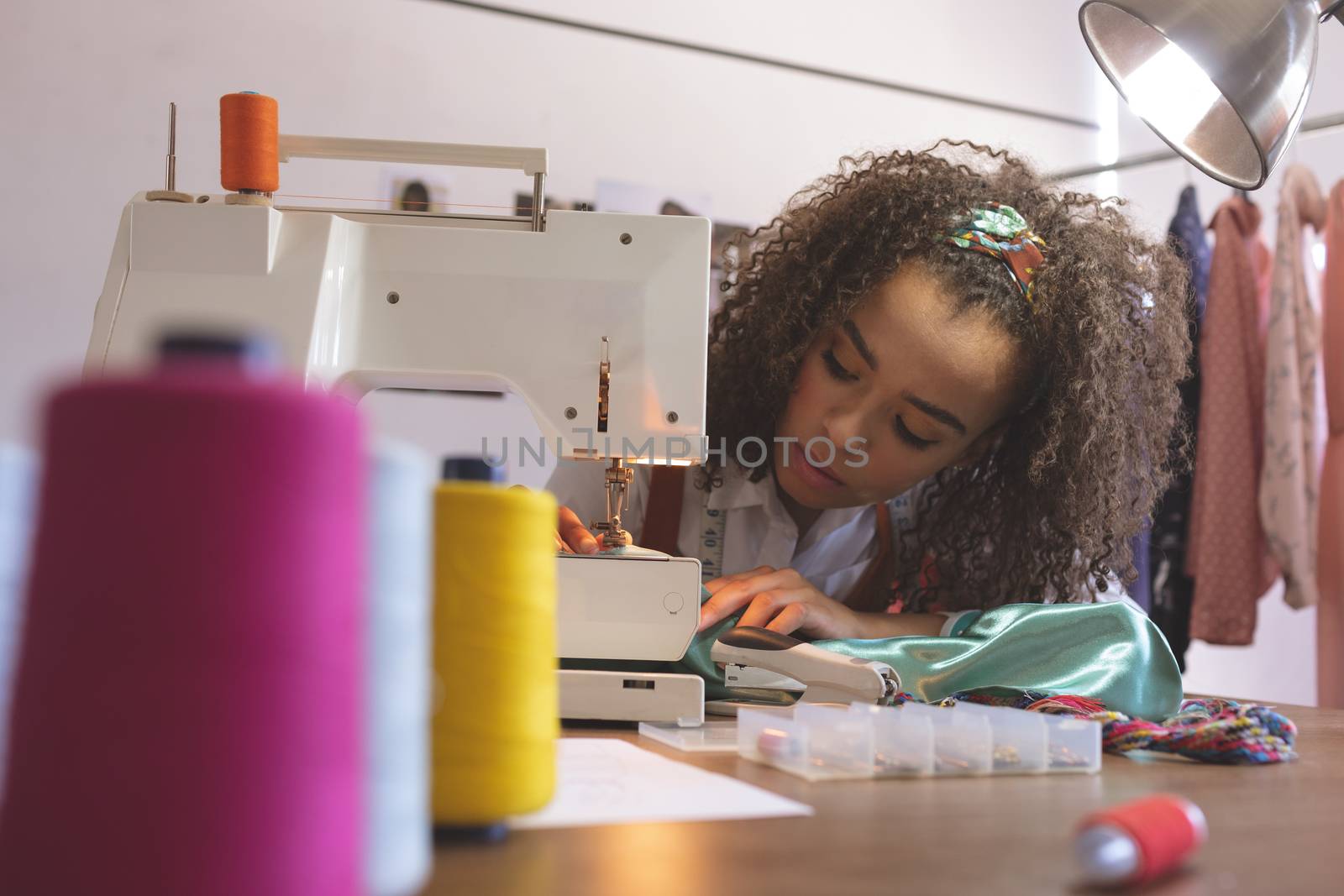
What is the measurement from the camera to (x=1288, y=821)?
585 mm

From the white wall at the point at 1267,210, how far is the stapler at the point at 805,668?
6.58 ft

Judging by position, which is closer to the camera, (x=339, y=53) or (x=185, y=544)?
(x=185, y=544)

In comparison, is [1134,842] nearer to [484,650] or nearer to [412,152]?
[484,650]

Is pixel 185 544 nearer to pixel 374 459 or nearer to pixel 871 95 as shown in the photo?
pixel 374 459

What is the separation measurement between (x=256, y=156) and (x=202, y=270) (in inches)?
4.0

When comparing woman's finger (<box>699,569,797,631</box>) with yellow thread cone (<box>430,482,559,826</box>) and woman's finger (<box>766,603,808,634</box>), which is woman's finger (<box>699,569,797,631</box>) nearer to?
woman's finger (<box>766,603,808,634</box>)

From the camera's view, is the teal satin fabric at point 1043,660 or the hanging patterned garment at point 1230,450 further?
the hanging patterned garment at point 1230,450

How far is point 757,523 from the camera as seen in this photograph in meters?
1.50

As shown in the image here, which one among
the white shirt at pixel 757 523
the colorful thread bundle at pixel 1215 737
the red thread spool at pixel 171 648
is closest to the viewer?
the red thread spool at pixel 171 648

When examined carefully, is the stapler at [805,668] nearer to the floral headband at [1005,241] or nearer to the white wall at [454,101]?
the floral headband at [1005,241]

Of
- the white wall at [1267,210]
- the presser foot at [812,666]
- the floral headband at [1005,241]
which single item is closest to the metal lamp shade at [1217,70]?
the floral headband at [1005,241]

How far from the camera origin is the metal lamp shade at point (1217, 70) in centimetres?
84

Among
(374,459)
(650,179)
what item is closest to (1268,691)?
(650,179)

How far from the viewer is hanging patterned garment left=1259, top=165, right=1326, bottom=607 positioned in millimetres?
2039
